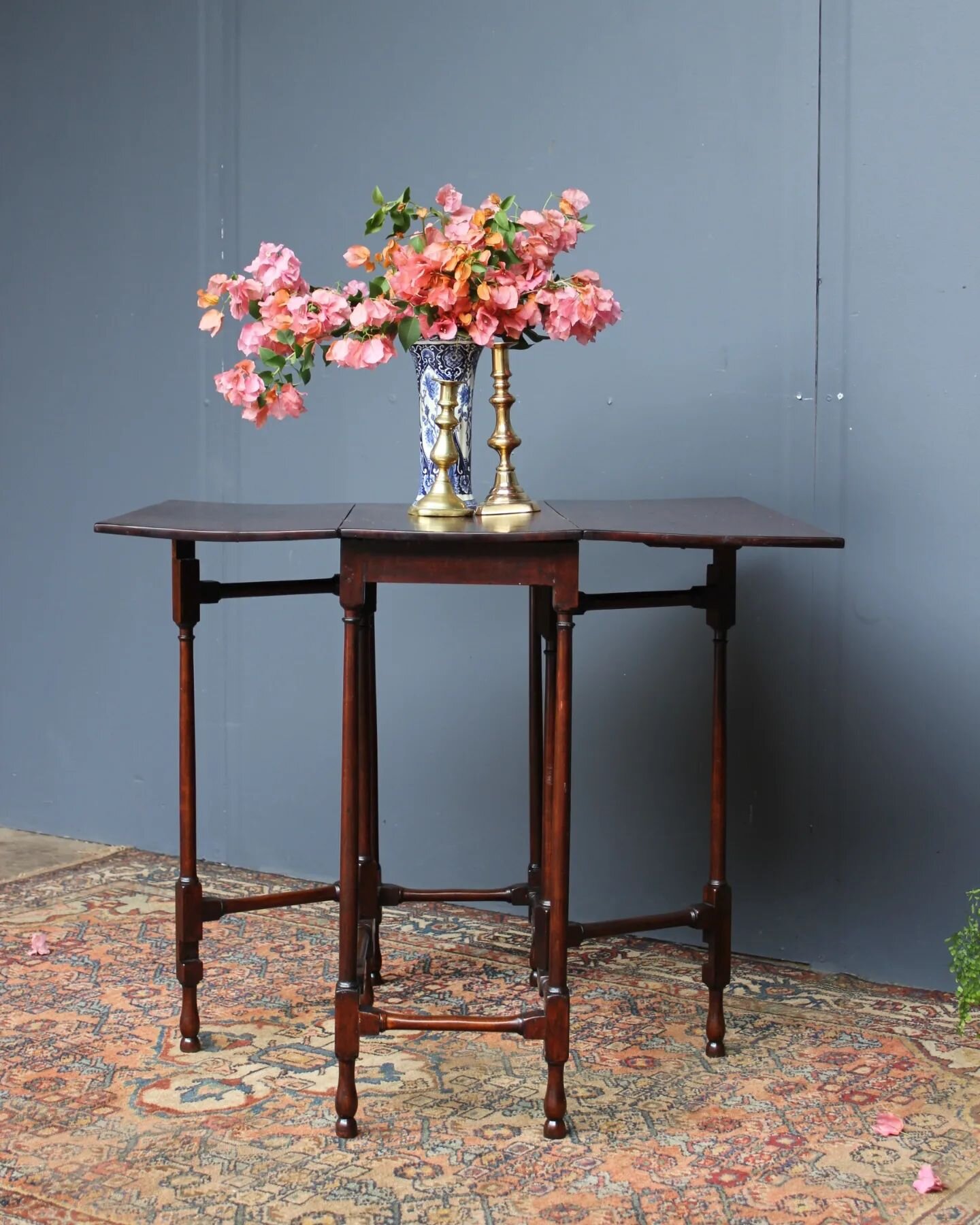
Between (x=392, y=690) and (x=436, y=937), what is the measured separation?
65cm

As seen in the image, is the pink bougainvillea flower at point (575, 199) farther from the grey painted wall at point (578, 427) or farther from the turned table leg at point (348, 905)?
the turned table leg at point (348, 905)

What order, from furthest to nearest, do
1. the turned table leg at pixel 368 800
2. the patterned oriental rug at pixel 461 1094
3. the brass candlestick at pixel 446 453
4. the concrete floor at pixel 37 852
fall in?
1. the concrete floor at pixel 37 852
2. the turned table leg at pixel 368 800
3. the brass candlestick at pixel 446 453
4. the patterned oriental rug at pixel 461 1094

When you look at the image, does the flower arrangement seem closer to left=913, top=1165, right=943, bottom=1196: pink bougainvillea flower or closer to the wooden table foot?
the wooden table foot

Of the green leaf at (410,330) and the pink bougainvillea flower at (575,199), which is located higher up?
the pink bougainvillea flower at (575,199)

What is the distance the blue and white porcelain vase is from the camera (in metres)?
2.45

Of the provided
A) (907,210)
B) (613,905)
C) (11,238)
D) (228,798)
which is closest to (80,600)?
(228,798)

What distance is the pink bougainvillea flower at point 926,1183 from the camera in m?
2.08

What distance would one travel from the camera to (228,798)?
385cm

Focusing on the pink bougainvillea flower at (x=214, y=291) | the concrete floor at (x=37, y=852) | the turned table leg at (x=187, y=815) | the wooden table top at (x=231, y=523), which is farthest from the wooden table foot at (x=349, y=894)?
the concrete floor at (x=37, y=852)

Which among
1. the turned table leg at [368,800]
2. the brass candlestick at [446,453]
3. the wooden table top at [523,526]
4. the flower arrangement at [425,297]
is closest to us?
the wooden table top at [523,526]

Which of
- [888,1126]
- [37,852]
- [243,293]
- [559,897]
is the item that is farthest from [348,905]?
[37,852]

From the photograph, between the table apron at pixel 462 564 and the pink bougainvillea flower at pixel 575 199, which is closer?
the table apron at pixel 462 564

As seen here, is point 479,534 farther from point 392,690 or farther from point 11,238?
point 11,238

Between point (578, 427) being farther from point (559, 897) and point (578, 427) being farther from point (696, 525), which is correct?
point (559, 897)
